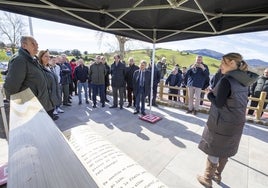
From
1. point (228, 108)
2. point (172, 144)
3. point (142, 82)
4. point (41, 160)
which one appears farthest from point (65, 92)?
point (41, 160)

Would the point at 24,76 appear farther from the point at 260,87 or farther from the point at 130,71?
the point at 260,87

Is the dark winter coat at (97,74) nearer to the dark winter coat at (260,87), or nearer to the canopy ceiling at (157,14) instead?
the canopy ceiling at (157,14)

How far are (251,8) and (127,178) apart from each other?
8.90 feet

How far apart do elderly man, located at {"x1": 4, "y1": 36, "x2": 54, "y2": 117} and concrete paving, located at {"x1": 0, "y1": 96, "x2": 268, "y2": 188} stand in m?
1.84

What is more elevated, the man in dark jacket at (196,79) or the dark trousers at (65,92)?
the man in dark jacket at (196,79)

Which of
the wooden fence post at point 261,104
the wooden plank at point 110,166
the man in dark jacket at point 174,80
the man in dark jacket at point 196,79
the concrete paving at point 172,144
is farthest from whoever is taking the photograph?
the man in dark jacket at point 174,80

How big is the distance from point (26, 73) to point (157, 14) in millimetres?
2344

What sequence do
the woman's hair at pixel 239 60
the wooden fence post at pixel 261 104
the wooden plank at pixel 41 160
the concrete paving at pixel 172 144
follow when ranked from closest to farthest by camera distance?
the wooden plank at pixel 41 160
the woman's hair at pixel 239 60
the concrete paving at pixel 172 144
the wooden fence post at pixel 261 104

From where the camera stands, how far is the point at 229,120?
6.54 ft

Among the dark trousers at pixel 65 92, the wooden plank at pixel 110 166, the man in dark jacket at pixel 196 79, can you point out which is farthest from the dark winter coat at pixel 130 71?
the wooden plank at pixel 110 166

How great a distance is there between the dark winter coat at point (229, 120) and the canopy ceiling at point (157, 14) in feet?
3.30

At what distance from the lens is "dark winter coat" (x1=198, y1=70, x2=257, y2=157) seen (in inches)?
75.4

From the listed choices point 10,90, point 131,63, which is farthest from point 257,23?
point 131,63

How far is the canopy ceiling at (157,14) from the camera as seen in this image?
2170 millimetres
